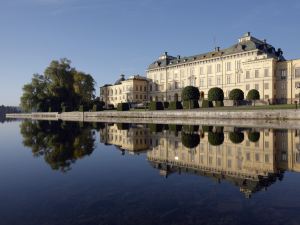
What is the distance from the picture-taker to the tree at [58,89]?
71.4 metres

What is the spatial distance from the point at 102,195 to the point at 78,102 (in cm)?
6765

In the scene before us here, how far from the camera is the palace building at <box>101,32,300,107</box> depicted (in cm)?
5262

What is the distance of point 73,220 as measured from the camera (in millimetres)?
4750

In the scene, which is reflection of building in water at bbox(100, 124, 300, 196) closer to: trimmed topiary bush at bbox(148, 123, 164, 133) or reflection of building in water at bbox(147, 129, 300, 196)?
reflection of building in water at bbox(147, 129, 300, 196)

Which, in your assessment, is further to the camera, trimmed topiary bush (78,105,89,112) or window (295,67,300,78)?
trimmed topiary bush (78,105,89,112)

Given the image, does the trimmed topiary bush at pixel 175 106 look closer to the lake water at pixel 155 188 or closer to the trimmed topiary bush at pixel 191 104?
the trimmed topiary bush at pixel 191 104

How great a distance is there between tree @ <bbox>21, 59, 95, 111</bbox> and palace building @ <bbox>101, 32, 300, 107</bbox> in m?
16.9

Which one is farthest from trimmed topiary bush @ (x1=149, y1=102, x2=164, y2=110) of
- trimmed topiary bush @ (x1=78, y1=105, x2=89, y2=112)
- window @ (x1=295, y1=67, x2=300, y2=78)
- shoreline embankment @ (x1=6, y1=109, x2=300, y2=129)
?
window @ (x1=295, y1=67, x2=300, y2=78)

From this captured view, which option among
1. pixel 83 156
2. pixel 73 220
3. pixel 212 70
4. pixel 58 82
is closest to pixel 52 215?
pixel 73 220

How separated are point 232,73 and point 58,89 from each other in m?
43.2

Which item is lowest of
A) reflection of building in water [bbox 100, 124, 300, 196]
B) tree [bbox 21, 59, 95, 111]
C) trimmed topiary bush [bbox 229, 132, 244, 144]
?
reflection of building in water [bbox 100, 124, 300, 196]

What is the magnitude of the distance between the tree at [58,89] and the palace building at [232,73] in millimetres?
16871

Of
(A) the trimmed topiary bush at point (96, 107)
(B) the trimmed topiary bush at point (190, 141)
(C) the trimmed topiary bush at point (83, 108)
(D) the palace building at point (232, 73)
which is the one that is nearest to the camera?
(B) the trimmed topiary bush at point (190, 141)

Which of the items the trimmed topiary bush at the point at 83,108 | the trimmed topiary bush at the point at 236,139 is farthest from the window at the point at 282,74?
the trimmed topiary bush at the point at 236,139
